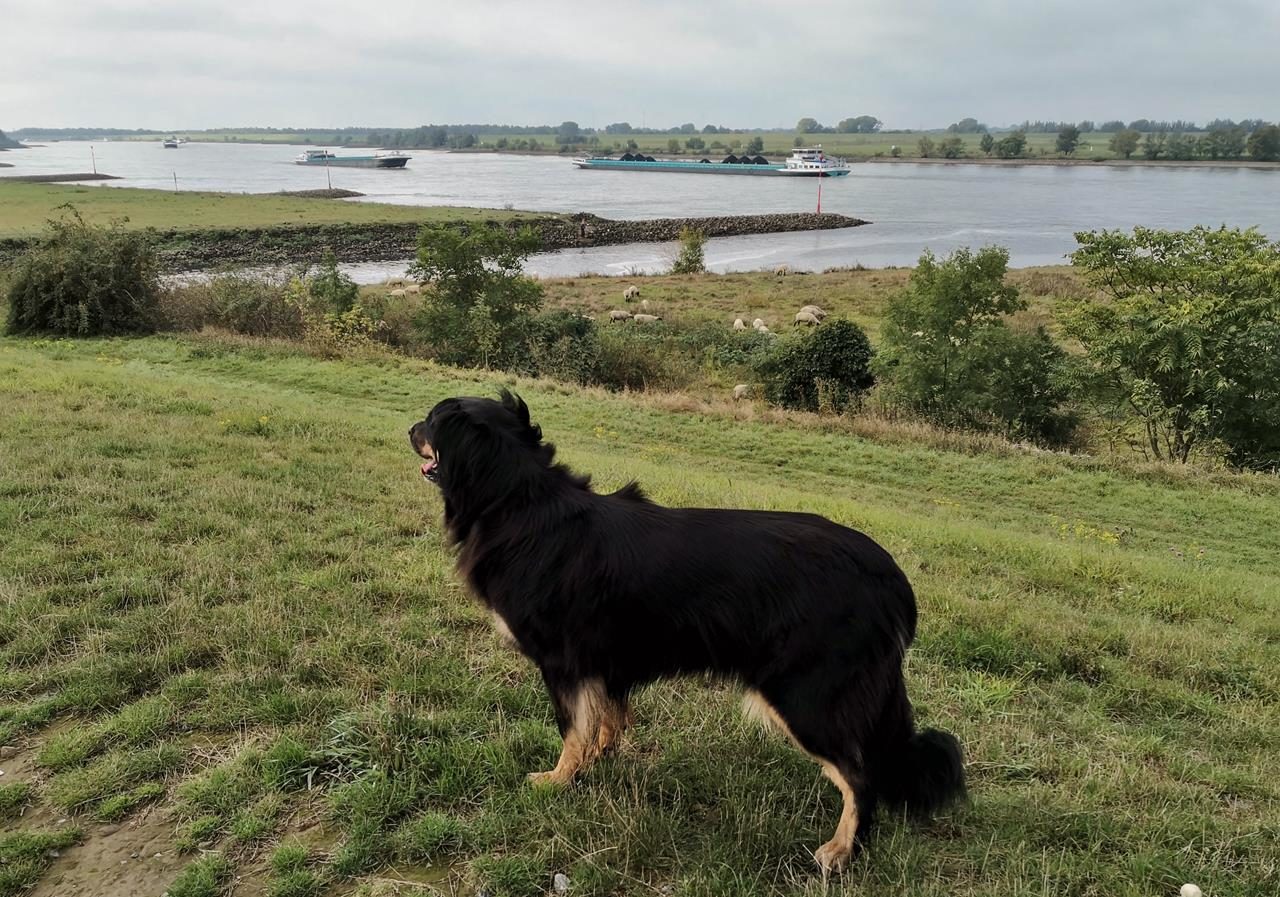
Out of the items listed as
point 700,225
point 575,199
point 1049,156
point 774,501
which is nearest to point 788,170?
point 575,199

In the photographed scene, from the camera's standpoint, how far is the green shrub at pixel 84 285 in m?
19.2

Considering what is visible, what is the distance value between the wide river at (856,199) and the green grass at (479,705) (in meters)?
43.8

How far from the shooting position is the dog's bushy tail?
9.47 ft

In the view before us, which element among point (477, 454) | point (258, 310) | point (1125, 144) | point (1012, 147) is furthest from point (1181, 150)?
point (477, 454)

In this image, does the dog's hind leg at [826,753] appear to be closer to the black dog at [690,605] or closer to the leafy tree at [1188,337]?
the black dog at [690,605]

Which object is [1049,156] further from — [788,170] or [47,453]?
[47,453]

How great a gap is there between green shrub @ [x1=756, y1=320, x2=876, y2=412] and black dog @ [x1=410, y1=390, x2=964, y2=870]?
1683 cm

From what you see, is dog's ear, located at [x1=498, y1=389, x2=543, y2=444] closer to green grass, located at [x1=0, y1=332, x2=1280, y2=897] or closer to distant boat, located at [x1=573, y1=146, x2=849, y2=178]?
green grass, located at [x1=0, y1=332, x2=1280, y2=897]

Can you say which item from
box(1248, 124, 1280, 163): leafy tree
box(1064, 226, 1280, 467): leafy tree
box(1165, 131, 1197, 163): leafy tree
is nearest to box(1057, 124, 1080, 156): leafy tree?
box(1165, 131, 1197, 163): leafy tree

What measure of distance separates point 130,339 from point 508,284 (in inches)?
394

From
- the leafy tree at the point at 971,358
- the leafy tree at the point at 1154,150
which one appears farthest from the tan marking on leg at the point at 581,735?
the leafy tree at the point at 1154,150

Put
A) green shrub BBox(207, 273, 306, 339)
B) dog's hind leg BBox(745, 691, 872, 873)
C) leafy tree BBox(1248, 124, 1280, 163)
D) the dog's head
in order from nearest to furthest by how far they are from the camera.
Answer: dog's hind leg BBox(745, 691, 872, 873) → the dog's head → green shrub BBox(207, 273, 306, 339) → leafy tree BBox(1248, 124, 1280, 163)

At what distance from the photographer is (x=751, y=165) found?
134 metres

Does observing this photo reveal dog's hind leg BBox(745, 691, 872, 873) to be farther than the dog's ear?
No
